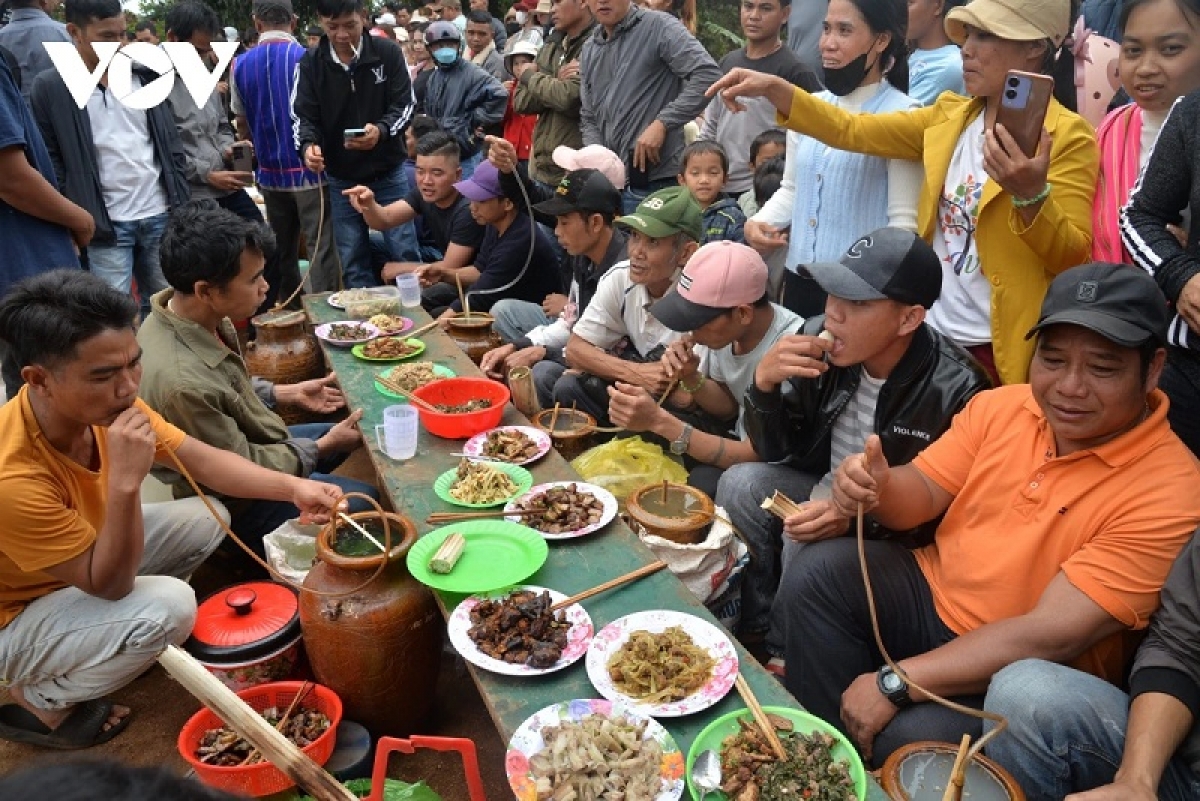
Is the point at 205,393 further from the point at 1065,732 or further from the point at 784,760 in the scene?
the point at 1065,732

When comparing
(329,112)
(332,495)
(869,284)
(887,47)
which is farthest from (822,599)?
(329,112)

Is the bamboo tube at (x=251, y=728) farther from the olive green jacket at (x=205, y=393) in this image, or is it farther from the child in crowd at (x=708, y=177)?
the child in crowd at (x=708, y=177)

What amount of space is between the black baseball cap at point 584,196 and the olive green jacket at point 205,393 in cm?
183

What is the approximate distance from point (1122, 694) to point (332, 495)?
253 centimetres

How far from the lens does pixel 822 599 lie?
8.79 feet

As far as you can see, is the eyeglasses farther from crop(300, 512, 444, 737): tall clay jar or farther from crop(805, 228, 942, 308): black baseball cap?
crop(300, 512, 444, 737): tall clay jar

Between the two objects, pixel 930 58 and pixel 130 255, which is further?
pixel 130 255

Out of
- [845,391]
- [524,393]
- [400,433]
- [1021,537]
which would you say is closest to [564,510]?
[400,433]

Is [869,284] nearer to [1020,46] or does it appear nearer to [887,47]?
[1020,46]

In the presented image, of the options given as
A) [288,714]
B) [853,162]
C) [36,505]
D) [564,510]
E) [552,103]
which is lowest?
[288,714]

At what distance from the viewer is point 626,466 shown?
11.4ft

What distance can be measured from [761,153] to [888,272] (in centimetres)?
271

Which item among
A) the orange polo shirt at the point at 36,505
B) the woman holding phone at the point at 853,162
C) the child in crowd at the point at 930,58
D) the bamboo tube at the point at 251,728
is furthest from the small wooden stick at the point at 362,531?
the child in crowd at the point at 930,58

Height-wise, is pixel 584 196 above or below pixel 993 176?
below
